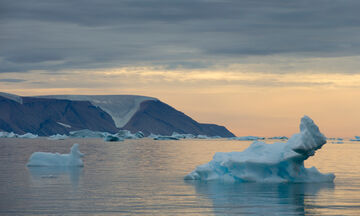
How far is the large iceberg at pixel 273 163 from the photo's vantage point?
2350 centimetres

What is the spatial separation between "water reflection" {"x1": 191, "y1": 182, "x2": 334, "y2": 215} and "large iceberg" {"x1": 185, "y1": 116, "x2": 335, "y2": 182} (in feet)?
2.85

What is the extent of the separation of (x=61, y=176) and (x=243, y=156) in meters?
9.93

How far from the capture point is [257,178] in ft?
82.4

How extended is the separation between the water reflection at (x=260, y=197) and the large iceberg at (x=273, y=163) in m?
0.87

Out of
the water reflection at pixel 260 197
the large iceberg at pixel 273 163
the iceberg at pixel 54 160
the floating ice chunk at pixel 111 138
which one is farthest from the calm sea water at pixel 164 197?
the floating ice chunk at pixel 111 138

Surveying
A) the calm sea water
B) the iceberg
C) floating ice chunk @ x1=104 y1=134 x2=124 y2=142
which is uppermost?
floating ice chunk @ x1=104 y1=134 x2=124 y2=142

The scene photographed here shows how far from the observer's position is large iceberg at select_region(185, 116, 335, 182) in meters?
23.5

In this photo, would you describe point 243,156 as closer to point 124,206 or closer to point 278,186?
point 278,186

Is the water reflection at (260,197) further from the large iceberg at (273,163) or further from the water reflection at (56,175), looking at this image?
the water reflection at (56,175)

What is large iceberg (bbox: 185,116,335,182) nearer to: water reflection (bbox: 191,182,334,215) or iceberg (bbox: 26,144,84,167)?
water reflection (bbox: 191,182,334,215)

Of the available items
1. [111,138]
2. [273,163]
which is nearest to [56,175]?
[273,163]

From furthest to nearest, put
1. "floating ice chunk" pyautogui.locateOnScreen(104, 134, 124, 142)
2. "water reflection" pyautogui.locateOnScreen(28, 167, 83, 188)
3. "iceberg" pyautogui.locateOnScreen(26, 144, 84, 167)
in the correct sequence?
"floating ice chunk" pyautogui.locateOnScreen(104, 134, 124, 142)
"iceberg" pyautogui.locateOnScreen(26, 144, 84, 167)
"water reflection" pyautogui.locateOnScreen(28, 167, 83, 188)

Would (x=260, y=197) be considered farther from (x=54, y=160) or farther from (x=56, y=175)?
(x=54, y=160)

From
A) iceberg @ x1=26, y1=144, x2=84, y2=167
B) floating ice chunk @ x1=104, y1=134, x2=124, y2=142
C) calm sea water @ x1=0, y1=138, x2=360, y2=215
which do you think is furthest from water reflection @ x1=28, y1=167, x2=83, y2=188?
floating ice chunk @ x1=104, y1=134, x2=124, y2=142
